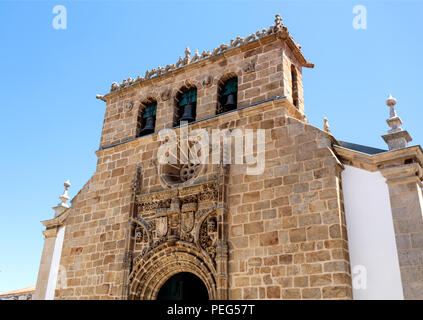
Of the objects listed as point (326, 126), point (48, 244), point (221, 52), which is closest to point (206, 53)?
point (221, 52)

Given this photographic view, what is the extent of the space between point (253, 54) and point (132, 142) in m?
4.08

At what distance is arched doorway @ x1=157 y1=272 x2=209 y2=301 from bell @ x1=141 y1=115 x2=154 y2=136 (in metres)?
4.15

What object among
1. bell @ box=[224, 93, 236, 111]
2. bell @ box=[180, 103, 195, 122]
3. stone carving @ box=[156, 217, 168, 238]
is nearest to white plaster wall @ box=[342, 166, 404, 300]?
bell @ box=[224, 93, 236, 111]

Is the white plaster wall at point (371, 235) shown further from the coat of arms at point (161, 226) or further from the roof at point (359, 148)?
the coat of arms at point (161, 226)

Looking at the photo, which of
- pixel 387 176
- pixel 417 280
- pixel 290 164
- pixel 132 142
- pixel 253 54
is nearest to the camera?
pixel 417 280

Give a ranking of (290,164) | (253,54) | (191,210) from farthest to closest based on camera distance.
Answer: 1. (253,54)
2. (191,210)
3. (290,164)

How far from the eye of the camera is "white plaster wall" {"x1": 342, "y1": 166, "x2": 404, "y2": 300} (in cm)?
759

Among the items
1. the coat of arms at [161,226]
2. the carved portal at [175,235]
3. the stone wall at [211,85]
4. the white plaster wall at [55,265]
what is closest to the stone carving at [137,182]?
the carved portal at [175,235]

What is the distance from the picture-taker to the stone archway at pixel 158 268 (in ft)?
32.2

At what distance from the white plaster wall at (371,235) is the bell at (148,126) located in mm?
5810

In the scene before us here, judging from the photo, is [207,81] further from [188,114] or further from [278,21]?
[278,21]

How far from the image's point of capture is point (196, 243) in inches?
377
